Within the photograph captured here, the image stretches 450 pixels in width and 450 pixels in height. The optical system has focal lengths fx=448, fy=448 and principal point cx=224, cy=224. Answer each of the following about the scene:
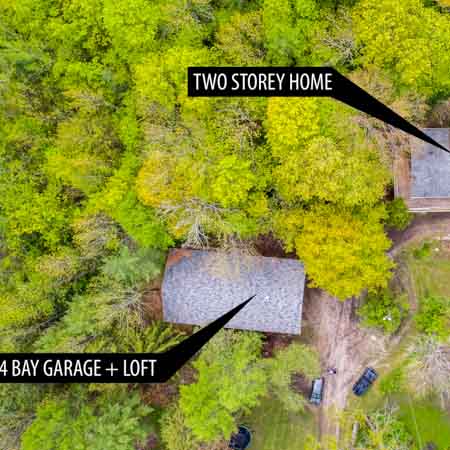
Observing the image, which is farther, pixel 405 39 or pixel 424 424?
pixel 424 424

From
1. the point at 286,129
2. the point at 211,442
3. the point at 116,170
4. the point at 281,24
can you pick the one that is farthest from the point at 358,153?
the point at 211,442

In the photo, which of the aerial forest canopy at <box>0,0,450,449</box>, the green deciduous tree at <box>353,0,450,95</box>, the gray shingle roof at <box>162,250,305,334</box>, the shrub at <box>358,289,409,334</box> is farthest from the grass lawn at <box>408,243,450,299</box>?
the green deciduous tree at <box>353,0,450,95</box>

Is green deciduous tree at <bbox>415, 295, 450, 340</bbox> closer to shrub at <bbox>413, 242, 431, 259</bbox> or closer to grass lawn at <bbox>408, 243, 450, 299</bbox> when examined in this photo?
grass lawn at <bbox>408, 243, 450, 299</bbox>

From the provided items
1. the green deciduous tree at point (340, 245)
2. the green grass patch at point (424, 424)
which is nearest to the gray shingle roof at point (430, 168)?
the green deciduous tree at point (340, 245)

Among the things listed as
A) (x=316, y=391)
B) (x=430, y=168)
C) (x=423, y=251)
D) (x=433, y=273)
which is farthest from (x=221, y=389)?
(x=430, y=168)

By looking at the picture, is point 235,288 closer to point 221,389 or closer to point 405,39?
point 221,389
